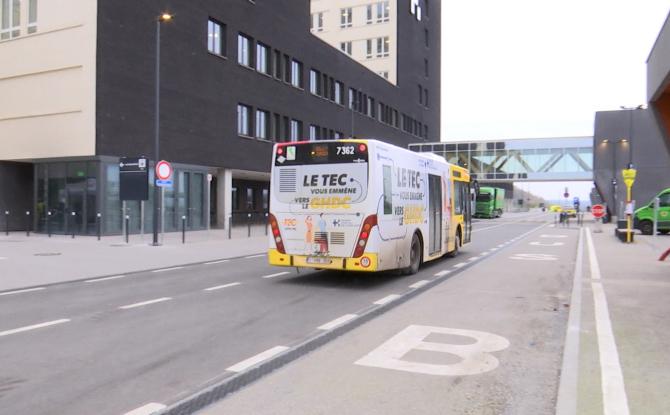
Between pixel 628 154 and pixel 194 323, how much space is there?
4773cm

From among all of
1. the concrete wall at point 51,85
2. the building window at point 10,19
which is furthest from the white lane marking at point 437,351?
the building window at point 10,19

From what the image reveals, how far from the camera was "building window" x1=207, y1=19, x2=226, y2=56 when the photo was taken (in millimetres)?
29983

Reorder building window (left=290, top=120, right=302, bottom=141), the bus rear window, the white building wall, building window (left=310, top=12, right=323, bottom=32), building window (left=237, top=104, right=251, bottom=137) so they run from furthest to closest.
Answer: building window (left=310, top=12, right=323, bottom=32) < the white building wall < building window (left=290, top=120, right=302, bottom=141) < building window (left=237, top=104, right=251, bottom=137) < the bus rear window

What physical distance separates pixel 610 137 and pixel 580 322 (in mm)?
45751

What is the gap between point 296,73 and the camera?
127 ft

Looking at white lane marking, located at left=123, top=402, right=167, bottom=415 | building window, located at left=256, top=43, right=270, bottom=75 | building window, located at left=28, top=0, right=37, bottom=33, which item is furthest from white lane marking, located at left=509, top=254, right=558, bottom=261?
building window, located at left=28, top=0, right=37, bottom=33

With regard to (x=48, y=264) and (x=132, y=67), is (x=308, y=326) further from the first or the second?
(x=132, y=67)

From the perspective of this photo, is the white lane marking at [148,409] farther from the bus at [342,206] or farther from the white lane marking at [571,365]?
the bus at [342,206]

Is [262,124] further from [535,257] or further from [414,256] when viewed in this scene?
[414,256]

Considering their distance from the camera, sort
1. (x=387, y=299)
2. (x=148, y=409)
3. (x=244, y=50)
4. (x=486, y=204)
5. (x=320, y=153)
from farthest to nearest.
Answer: (x=486, y=204) → (x=244, y=50) → (x=320, y=153) → (x=387, y=299) → (x=148, y=409)

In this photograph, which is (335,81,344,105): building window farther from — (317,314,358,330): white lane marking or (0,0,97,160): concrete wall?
(317,314,358,330): white lane marking

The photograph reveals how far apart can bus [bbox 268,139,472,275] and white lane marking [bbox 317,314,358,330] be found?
2.44m

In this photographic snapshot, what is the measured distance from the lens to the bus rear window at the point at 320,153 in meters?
10.7

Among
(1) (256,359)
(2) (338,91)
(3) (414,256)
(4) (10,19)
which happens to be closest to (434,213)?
(3) (414,256)
